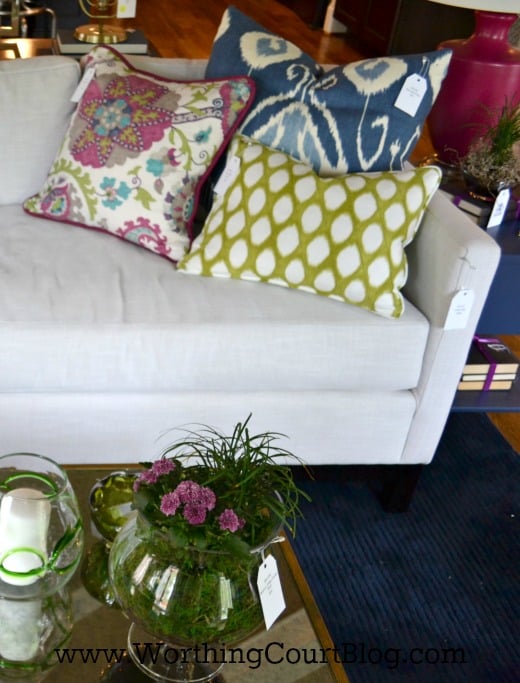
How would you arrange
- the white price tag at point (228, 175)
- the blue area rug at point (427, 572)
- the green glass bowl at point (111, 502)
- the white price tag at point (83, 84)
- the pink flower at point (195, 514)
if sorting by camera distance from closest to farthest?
the pink flower at point (195, 514), the green glass bowl at point (111, 502), the blue area rug at point (427, 572), the white price tag at point (228, 175), the white price tag at point (83, 84)

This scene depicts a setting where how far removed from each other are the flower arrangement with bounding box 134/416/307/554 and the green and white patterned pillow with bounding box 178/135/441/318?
2.23 feet

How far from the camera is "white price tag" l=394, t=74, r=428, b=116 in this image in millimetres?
1702

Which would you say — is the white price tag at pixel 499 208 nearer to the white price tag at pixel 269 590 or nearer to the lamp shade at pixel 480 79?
the lamp shade at pixel 480 79

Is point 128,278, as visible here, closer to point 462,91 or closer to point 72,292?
point 72,292

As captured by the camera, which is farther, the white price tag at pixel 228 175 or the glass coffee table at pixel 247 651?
the white price tag at pixel 228 175

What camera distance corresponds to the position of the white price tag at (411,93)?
1.70 m

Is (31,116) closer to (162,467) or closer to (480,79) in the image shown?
(480,79)

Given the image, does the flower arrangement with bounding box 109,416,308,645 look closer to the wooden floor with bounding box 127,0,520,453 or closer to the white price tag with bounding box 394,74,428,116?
the white price tag with bounding box 394,74,428,116

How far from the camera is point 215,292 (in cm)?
161

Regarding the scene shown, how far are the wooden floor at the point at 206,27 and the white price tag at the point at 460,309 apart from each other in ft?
10.6

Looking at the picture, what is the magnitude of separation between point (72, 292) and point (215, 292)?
27 centimetres

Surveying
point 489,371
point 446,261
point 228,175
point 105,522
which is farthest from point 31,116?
point 489,371

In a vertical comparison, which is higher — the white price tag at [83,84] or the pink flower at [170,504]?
the white price tag at [83,84]

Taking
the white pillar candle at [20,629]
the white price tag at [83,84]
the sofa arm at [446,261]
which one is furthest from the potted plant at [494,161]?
the white pillar candle at [20,629]
